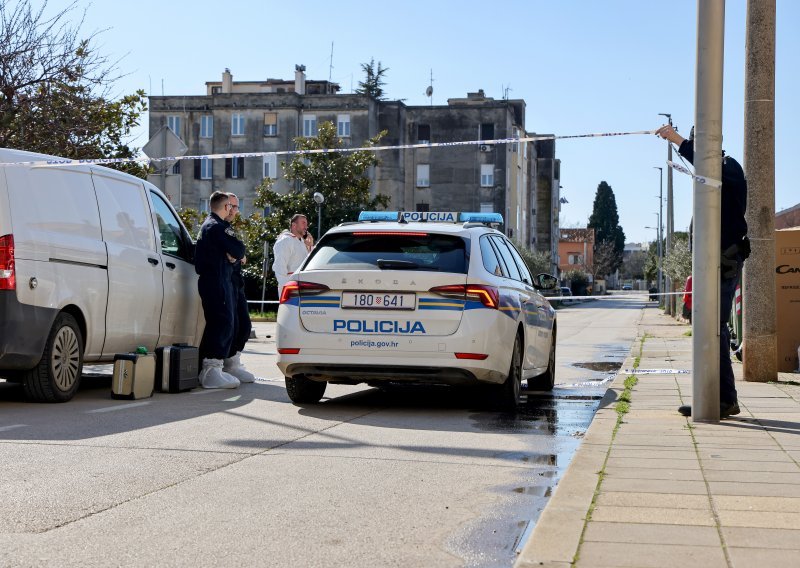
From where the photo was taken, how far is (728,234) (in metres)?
8.95

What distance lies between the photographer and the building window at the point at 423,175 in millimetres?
82750

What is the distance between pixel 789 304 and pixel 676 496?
8719 millimetres

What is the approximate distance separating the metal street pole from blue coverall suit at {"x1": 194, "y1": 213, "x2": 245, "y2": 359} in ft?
15.8

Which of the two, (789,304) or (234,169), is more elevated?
(234,169)

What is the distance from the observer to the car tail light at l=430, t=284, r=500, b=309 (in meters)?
9.62

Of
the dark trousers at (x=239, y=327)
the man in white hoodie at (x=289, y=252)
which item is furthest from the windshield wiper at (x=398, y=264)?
the man in white hoodie at (x=289, y=252)

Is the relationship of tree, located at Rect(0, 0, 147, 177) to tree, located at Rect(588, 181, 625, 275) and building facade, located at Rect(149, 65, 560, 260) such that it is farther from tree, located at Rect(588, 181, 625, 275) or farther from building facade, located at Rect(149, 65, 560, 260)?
tree, located at Rect(588, 181, 625, 275)

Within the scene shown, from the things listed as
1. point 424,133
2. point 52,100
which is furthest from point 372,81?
point 52,100

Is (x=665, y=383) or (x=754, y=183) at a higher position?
(x=754, y=183)

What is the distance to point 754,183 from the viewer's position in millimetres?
12211

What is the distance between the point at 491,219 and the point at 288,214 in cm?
4472

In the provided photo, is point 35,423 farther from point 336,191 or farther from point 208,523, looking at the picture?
point 336,191

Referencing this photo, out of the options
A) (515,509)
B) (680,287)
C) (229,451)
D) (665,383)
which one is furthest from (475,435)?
(680,287)

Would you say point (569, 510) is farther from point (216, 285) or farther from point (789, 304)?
point (789, 304)
